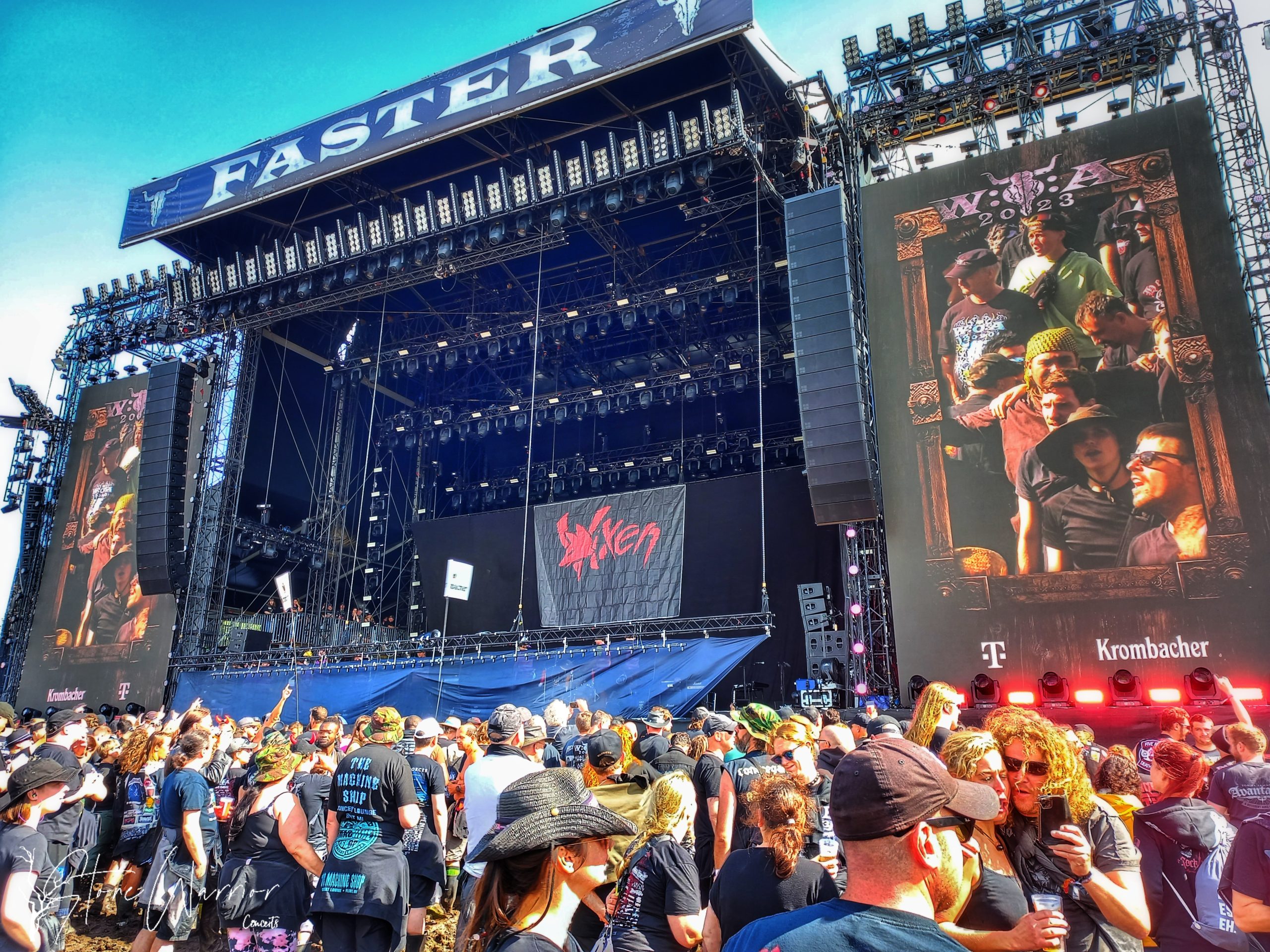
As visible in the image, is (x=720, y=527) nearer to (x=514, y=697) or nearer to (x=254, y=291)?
(x=514, y=697)

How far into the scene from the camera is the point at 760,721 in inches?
177

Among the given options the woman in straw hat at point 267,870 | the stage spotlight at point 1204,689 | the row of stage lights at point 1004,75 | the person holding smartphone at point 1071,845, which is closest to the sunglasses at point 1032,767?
the person holding smartphone at point 1071,845

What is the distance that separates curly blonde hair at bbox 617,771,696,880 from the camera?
A: 117 inches

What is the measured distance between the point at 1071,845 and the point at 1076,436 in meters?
10.2

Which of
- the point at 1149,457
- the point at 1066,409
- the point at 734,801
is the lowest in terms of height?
the point at 734,801

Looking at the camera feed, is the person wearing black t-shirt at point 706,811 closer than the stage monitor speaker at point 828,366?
Yes

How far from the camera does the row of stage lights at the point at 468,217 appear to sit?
523 inches

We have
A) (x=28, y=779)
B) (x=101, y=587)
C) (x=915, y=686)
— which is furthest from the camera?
(x=101, y=587)

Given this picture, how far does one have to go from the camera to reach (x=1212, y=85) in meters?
11.7

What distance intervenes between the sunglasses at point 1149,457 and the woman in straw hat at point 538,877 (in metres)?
10.9

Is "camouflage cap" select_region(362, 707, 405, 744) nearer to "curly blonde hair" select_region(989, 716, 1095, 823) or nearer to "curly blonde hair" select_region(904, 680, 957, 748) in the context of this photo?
"curly blonde hair" select_region(904, 680, 957, 748)

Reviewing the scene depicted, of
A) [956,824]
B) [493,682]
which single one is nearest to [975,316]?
[493,682]

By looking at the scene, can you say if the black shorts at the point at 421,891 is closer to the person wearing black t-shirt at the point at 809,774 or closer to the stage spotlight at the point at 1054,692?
the person wearing black t-shirt at the point at 809,774

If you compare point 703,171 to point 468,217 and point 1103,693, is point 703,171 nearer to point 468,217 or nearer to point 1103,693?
point 468,217
